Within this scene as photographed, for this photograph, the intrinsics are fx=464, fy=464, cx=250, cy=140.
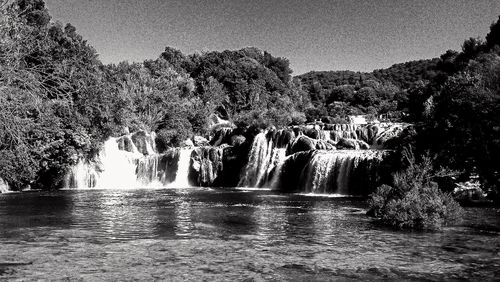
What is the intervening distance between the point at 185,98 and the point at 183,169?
28856 mm

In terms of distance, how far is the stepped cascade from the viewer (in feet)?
117

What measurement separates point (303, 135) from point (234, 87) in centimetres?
4556

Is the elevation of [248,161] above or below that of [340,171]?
above

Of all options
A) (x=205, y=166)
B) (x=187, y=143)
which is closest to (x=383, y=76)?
(x=187, y=143)

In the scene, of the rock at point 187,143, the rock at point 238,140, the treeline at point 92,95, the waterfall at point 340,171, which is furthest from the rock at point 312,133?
the rock at point 187,143

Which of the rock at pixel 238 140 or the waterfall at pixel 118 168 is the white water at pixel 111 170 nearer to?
the waterfall at pixel 118 168

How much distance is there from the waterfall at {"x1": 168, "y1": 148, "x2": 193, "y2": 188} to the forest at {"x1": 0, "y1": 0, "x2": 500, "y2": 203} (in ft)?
24.1

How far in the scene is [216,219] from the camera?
18.9 metres

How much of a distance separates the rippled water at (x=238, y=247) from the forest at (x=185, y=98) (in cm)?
276

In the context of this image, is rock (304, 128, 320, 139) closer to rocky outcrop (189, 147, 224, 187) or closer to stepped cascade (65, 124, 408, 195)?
stepped cascade (65, 124, 408, 195)

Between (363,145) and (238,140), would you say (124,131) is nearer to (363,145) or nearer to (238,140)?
(238,140)

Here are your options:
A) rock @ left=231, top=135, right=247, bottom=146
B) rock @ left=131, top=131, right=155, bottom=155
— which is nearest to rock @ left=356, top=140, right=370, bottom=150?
rock @ left=231, top=135, right=247, bottom=146

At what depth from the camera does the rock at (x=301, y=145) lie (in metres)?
41.1

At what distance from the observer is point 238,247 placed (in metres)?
12.8
